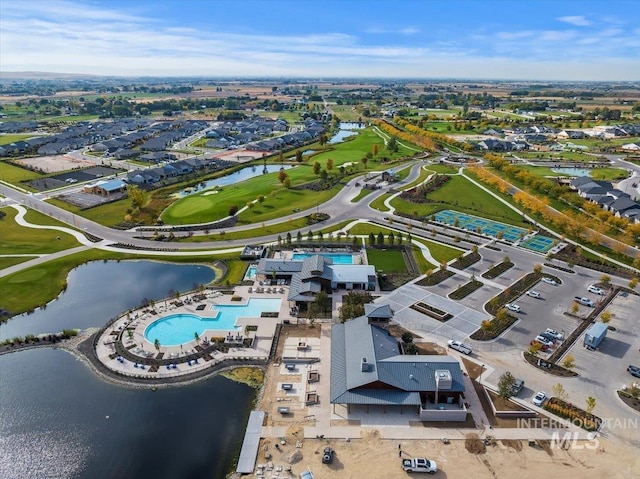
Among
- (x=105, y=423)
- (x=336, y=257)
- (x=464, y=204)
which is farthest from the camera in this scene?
(x=464, y=204)

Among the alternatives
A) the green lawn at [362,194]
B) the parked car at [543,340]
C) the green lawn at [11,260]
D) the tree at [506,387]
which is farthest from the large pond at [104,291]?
the parked car at [543,340]

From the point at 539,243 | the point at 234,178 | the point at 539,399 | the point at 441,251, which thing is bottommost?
the point at 539,399

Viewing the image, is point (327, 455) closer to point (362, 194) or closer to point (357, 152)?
point (362, 194)

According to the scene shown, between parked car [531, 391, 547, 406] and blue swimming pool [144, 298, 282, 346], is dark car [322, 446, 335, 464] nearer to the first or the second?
parked car [531, 391, 547, 406]

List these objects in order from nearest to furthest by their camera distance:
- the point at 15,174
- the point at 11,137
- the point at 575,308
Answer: the point at 575,308 < the point at 15,174 < the point at 11,137

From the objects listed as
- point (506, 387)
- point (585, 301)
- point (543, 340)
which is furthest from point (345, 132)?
point (506, 387)

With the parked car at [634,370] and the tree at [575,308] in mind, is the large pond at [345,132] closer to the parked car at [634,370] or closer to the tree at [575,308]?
the tree at [575,308]

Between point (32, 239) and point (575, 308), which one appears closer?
point (575, 308)

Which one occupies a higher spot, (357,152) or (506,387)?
(357,152)

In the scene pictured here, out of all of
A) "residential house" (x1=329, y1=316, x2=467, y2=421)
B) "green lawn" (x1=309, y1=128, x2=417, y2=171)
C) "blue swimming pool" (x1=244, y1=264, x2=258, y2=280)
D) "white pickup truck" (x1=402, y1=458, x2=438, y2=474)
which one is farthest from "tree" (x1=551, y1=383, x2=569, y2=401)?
"green lawn" (x1=309, y1=128, x2=417, y2=171)
